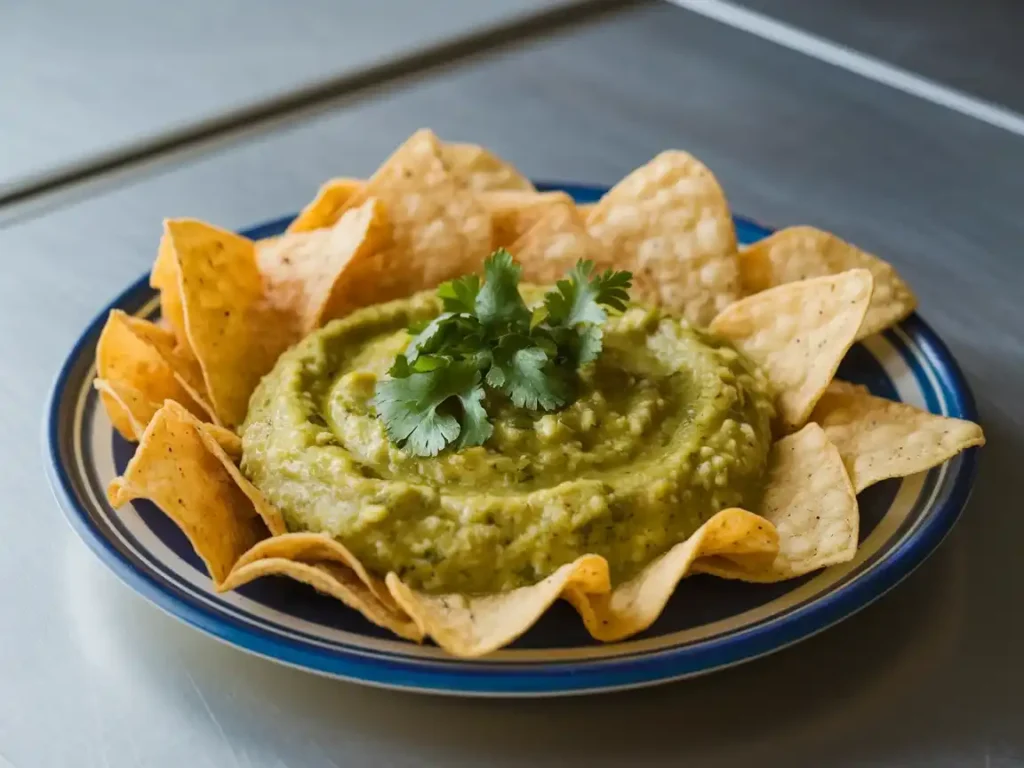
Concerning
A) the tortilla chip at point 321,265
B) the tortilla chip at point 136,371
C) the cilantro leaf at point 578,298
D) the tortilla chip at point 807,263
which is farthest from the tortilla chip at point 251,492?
the tortilla chip at point 807,263

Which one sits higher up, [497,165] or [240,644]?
[497,165]

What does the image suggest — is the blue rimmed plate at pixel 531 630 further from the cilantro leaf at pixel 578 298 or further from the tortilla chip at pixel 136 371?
the cilantro leaf at pixel 578 298

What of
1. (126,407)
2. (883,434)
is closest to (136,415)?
(126,407)

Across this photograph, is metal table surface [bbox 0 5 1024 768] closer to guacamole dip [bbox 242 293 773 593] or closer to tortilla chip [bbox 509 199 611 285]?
guacamole dip [bbox 242 293 773 593]

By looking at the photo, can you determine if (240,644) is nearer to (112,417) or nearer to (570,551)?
(570,551)

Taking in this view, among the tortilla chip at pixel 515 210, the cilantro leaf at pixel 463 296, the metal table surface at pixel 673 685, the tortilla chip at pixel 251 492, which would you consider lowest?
the metal table surface at pixel 673 685

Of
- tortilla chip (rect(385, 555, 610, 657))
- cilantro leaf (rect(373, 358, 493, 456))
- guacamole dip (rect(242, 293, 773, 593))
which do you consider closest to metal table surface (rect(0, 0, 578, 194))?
guacamole dip (rect(242, 293, 773, 593))

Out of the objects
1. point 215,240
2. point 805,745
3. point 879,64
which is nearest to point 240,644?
point 805,745
